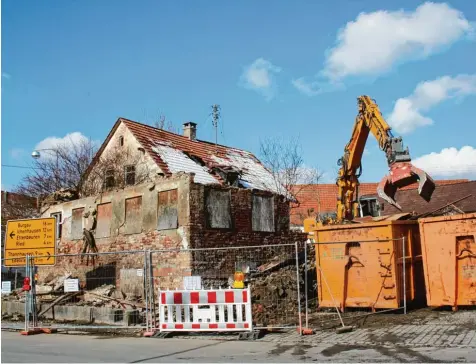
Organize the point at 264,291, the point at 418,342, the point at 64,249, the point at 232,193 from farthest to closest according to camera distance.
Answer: the point at 64,249
the point at 232,193
the point at 264,291
the point at 418,342

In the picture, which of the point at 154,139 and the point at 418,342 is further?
the point at 154,139

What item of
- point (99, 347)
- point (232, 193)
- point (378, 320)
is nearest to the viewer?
point (99, 347)

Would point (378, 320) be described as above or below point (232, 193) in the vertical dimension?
below

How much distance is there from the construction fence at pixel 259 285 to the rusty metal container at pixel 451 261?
0.62m

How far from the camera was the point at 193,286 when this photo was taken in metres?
13.4

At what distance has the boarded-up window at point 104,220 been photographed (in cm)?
2097

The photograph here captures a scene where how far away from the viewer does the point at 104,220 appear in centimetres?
2123

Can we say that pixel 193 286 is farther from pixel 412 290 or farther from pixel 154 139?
pixel 154 139

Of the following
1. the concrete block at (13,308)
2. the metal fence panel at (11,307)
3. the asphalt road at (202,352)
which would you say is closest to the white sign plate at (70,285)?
the metal fence panel at (11,307)

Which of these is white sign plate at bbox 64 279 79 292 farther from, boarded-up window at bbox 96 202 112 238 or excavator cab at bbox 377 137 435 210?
excavator cab at bbox 377 137 435 210

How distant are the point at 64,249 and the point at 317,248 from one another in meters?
13.9

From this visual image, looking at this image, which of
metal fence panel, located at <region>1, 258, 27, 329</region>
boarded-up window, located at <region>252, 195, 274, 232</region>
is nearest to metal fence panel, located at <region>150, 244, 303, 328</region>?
boarded-up window, located at <region>252, 195, 274, 232</region>

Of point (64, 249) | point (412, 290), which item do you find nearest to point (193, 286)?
point (412, 290)

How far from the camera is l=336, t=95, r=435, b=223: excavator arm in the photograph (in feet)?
43.6
